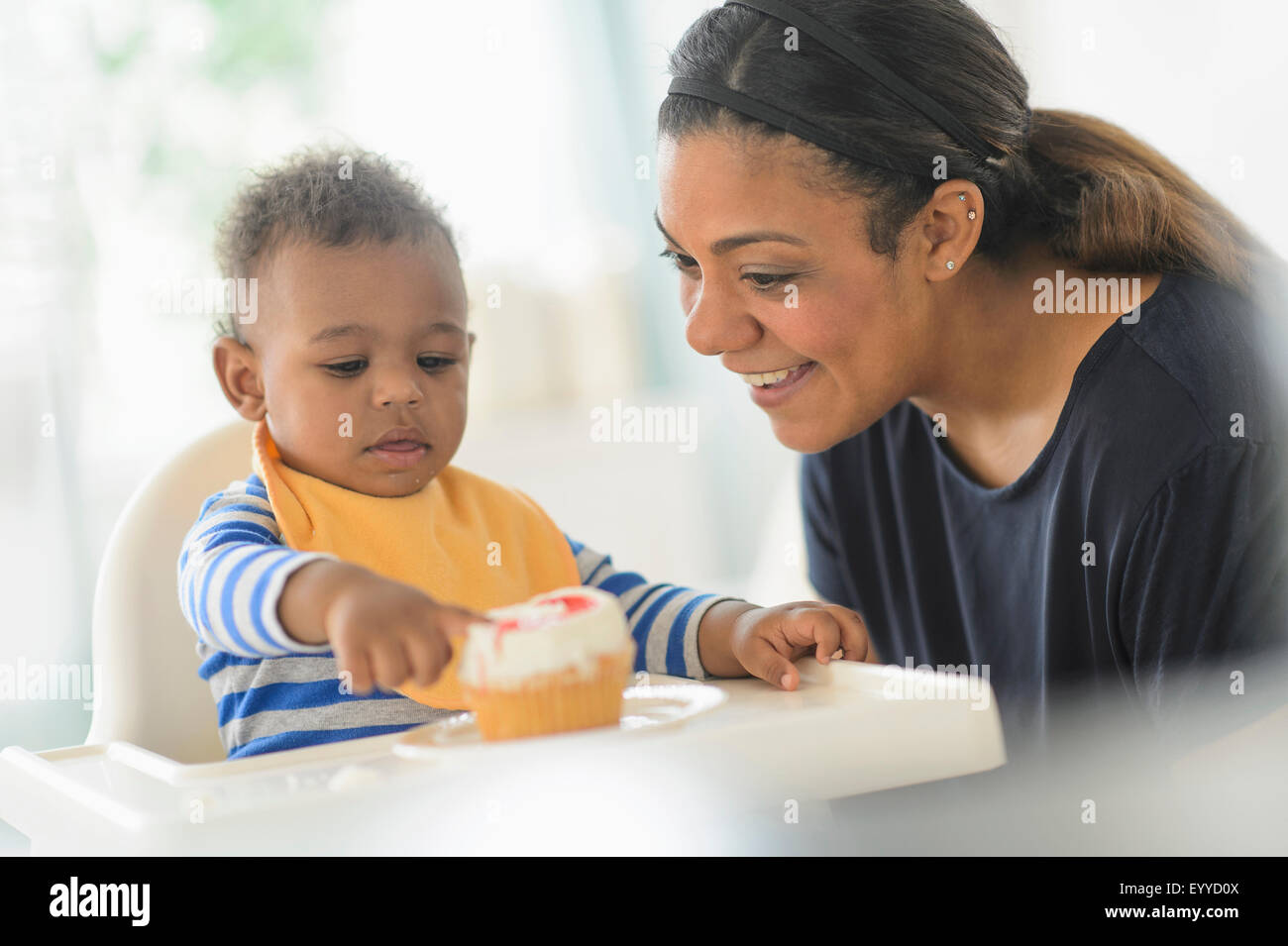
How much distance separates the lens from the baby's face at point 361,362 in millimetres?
1096

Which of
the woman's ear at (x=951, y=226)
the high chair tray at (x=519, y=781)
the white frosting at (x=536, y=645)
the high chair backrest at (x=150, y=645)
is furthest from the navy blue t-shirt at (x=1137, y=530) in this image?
the high chair backrest at (x=150, y=645)

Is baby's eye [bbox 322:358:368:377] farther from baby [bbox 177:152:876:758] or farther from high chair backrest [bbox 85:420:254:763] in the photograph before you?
high chair backrest [bbox 85:420:254:763]

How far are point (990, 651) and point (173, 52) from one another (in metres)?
2.56

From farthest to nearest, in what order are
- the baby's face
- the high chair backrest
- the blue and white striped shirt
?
the high chair backrest
the baby's face
the blue and white striped shirt

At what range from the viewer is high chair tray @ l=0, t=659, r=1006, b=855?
679 millimetres

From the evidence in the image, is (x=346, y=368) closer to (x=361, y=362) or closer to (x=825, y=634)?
(x=361, y=362)

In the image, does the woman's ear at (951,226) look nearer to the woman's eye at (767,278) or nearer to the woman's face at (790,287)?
the woman's face at (790,287)

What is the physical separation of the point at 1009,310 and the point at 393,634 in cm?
85

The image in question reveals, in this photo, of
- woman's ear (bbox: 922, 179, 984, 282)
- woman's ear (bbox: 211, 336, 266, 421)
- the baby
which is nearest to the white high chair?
the baby

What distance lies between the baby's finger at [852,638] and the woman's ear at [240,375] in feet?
1.95

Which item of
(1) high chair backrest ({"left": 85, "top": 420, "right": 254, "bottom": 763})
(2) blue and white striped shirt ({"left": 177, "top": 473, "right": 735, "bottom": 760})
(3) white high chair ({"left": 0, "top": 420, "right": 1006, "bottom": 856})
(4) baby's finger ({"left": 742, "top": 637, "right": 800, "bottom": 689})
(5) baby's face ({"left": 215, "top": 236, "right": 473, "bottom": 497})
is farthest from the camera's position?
(1) high chair backrest ({"left": 85, "top": 420, "right": 254, "bottom": 763})

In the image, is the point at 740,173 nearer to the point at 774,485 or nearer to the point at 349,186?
the point at 349,186

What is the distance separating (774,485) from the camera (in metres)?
4.05

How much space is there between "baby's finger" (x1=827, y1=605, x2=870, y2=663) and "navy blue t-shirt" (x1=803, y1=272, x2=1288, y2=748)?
29 cm
